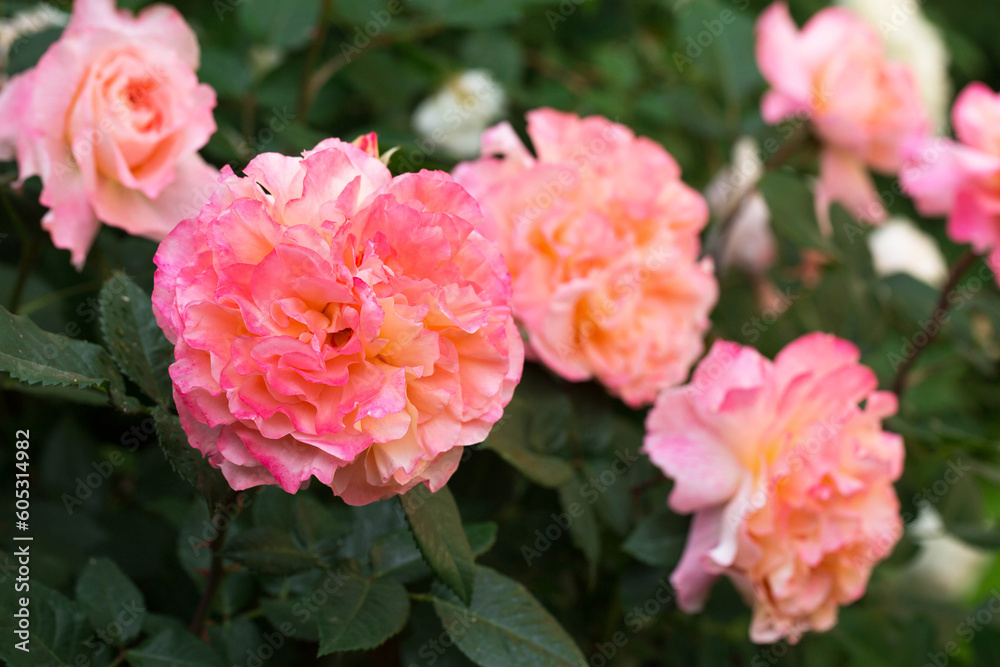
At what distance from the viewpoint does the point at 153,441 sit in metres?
0.59

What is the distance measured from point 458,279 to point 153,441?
14.4 inches

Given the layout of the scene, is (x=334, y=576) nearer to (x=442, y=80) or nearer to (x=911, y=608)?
(x=442, y=80)

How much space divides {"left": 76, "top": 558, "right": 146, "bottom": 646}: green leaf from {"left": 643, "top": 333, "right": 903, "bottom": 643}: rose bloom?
11.3 inches

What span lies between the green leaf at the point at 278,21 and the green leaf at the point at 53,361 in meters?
0.38

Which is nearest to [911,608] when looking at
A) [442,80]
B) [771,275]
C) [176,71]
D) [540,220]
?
[771,275]

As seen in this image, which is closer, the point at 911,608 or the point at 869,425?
the point at 869,425

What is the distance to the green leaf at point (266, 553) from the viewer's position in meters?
0.38

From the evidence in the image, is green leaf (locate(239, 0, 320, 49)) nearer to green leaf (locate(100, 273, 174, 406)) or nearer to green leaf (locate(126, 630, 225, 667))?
green leaf (locate(100, 273, 174, 406))

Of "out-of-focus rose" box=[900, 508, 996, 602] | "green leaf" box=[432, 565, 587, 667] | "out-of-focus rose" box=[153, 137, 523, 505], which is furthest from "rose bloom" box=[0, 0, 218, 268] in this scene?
"out-of-focus rose" box=[900, 508, 996, 602]

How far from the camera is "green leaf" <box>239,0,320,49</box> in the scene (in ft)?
2.15

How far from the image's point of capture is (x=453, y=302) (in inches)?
12.9

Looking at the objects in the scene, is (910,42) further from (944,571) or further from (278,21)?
(278,21)

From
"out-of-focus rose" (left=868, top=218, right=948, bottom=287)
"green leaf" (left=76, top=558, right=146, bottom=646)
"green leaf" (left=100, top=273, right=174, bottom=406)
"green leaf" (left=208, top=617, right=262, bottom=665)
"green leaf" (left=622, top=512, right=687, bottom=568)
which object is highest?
"green leaf" (left=100, top=273, right=174, bottom=406)

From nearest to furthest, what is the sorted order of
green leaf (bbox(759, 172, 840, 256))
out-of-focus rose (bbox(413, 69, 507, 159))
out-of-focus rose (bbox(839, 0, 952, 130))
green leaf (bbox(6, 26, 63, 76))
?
1. green leaf (bbox(6, 26, 63, 76))
2. green leaf (bbox(759, 172, 840, 256))
3. out-of-focus rose (bbox(413, 69, 507, 159))
4. out-of-focus rose (bbox(839, 0, 952, 130))
